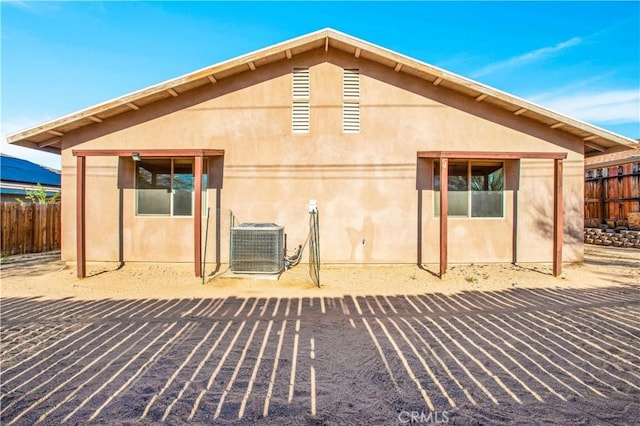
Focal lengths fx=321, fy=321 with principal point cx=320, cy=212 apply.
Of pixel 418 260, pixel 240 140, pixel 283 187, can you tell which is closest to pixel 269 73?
pixel 240 140

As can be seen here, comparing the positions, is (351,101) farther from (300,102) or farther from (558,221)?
(558,221)

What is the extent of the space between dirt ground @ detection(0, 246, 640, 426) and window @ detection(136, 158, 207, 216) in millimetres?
2115

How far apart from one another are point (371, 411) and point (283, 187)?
5.93 metres

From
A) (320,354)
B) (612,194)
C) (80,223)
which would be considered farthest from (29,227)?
(612,194)

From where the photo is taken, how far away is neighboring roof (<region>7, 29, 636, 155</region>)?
718 cm

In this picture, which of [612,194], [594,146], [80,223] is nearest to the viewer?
[80,223]

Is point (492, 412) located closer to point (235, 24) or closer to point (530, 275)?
point (530, 275)

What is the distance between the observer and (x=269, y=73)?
7902mm

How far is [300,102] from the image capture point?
787cm

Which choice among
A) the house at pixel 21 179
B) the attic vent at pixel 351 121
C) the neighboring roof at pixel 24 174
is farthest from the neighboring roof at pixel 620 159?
the neighboring roof at pixel 24 174

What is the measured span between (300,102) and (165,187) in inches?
153

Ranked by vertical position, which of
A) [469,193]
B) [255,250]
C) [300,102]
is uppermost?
[300,102]

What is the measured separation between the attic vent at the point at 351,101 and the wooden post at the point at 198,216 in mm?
3485

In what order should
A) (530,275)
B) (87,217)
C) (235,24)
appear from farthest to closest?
(235,24) → (87,217) → (530,275)
